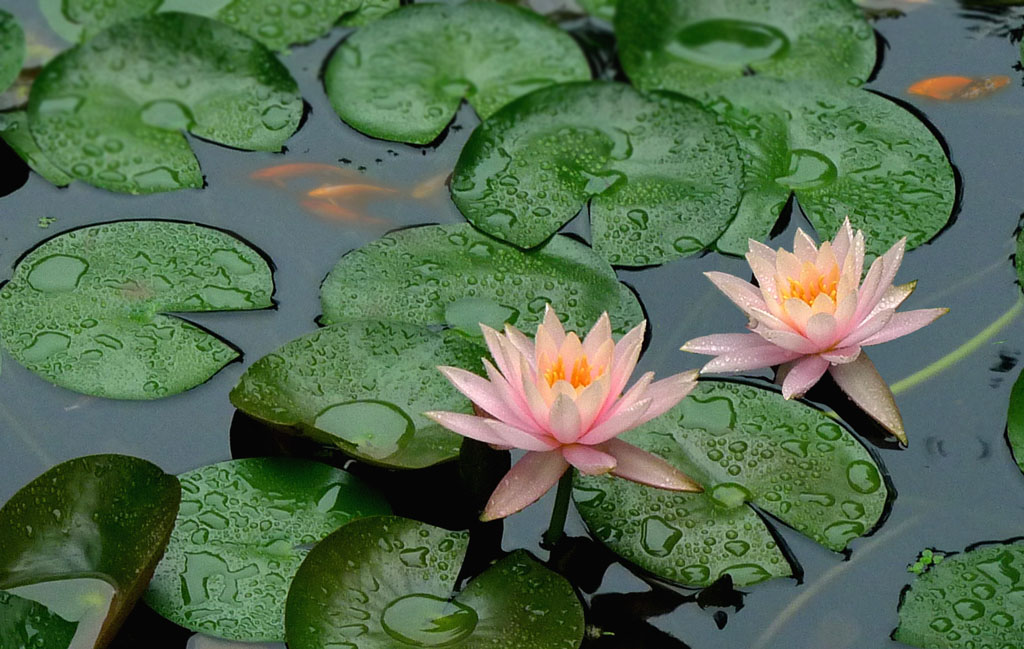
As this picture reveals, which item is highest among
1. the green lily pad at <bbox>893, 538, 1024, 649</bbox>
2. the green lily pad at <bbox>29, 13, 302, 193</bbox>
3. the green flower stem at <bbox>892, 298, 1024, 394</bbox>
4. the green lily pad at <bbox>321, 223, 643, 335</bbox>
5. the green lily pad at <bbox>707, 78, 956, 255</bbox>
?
the green lily pad at <bbox>29, 13, 302, 193</bbox>

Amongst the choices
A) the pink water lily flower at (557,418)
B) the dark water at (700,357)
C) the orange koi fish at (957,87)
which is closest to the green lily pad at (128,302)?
the dark water at (700,357)

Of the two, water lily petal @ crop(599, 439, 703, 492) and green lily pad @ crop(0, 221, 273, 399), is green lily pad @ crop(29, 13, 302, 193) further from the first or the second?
water lily petal @ crop(599, 439, 703, 492)

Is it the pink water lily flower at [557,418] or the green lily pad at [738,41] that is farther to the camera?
the green lily pad at [738,41]

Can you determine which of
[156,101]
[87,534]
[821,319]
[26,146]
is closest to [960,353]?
[821,319]

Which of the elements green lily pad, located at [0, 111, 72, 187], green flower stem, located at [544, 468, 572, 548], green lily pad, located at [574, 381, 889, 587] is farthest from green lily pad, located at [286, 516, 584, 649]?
green lily pad, located at [0, 111, 72, 187]

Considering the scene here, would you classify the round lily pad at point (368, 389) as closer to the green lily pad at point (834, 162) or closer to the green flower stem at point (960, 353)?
the green lily pad at point (834, 162)

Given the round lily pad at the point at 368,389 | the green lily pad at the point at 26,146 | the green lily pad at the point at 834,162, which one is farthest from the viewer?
the green lily pad at the point at 26,146

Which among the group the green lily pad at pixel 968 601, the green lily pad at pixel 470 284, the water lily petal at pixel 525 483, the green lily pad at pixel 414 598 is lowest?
the green lily pad at pixel 968 601

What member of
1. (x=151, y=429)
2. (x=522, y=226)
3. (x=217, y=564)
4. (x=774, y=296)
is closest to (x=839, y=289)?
(x=774, y=296)

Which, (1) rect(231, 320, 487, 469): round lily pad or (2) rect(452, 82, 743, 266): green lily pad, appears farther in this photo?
(2) rect(452, 82, 743, 266): green lily pad
